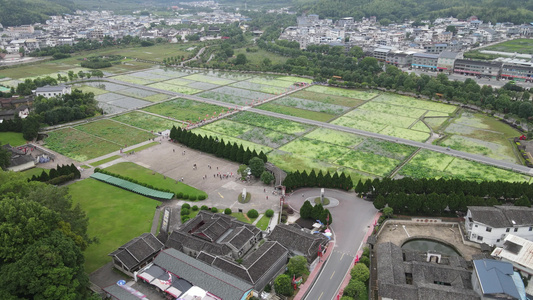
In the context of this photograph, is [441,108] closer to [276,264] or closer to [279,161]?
[279,161]

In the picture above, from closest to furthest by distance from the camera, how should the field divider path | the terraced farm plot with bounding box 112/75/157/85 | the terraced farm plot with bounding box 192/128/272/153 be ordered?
1. the field divider path
2. the terraced farm plot with bounding box 192/128/272/153
3. the terraced farm plot with bounding box 112/75/157/85

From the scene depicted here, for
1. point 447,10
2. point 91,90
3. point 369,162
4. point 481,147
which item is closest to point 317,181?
point 369,162

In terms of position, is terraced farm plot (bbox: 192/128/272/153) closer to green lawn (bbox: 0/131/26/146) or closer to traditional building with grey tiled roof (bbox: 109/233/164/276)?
traditional building with grey tiled roof (bbox: 109/233/164/276)

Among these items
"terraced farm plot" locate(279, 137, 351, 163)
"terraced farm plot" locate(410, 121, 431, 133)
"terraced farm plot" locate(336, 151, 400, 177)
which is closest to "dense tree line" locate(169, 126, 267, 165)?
"terraced farm plot" locate(279, 137, 351, 163)

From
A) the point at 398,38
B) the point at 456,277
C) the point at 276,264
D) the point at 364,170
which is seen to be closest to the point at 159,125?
the point at 364,170

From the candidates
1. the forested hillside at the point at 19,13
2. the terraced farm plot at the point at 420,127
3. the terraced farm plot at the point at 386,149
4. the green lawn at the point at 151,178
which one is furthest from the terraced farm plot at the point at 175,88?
the forested hillside at the point at 19,13

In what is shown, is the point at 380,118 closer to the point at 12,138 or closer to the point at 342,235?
the point at 342,235

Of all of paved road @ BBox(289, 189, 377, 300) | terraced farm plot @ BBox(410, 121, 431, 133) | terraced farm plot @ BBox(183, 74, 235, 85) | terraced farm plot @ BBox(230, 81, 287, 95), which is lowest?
paved road @ BBox(289, 189, 377, 300)
